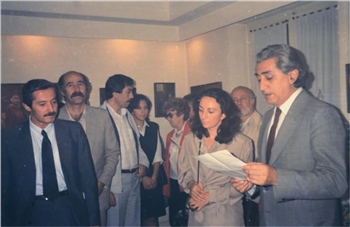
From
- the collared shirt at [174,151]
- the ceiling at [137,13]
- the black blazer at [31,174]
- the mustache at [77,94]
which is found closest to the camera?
the black blazer at [31,174]

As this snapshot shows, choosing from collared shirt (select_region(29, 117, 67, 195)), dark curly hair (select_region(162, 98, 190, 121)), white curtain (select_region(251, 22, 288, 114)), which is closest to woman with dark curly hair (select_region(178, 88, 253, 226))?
collared shirt (select_region(29, 117, 67, 195))

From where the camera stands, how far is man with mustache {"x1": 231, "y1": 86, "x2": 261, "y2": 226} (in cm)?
254

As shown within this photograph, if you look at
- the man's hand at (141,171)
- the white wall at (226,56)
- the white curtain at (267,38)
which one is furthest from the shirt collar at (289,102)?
the white wall at (226,56)

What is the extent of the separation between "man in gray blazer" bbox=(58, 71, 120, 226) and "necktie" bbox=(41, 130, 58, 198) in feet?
1.94

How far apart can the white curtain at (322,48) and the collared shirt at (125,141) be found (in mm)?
2463

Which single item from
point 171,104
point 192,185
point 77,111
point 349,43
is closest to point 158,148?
point 171,104

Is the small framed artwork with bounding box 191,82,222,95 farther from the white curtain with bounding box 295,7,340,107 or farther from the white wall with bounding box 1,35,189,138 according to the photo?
the white curtain with bounding box 295,7,340,107

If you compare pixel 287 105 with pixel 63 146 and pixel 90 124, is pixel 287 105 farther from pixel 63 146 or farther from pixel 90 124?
pixel 90 124

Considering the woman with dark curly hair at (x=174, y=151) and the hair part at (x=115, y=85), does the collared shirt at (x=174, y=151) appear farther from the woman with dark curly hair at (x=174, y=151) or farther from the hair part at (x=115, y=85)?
the hair part at (x=115, y=85)

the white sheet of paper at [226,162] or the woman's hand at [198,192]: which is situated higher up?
the white sheet of paper at [226,162]

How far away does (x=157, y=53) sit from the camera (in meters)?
5.56

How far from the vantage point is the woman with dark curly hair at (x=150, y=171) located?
129 inches

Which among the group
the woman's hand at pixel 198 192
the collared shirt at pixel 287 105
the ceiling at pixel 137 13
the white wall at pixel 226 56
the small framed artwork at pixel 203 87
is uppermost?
the ceiling at pixel 137 13

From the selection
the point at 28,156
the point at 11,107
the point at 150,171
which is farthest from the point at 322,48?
the point at 11,107
